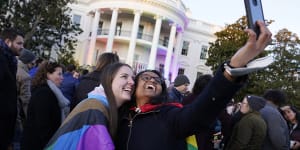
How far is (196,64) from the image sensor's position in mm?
41062

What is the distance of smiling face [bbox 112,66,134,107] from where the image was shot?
230 cm

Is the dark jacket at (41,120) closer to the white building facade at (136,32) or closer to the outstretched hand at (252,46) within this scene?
the outstretched hand at (252,46)

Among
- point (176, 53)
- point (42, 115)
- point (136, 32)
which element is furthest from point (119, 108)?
point (176, 53)

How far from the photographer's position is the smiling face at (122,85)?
2.30m

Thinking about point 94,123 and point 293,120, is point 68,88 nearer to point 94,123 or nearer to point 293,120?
point 94,123

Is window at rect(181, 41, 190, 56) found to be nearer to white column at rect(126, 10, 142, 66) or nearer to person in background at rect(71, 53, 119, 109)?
white column at rect(126, 10, 142, 66)

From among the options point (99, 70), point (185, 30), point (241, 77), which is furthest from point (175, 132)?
point (185, 30)

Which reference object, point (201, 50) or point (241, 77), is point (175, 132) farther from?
point (201, 50)

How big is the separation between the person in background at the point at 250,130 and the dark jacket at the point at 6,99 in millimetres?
2808

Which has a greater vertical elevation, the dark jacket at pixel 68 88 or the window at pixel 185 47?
the window at pixel 185 47

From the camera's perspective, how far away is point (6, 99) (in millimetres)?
2889

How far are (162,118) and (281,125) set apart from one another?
2.81 meters

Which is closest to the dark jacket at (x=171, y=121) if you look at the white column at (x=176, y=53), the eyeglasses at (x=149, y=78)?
the eyeglasses at (x=149, y=78)

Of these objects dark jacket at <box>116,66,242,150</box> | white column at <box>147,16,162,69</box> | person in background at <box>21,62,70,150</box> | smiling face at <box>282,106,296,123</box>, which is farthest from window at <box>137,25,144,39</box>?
dark jacket at <box>116,66,242,150</box>
